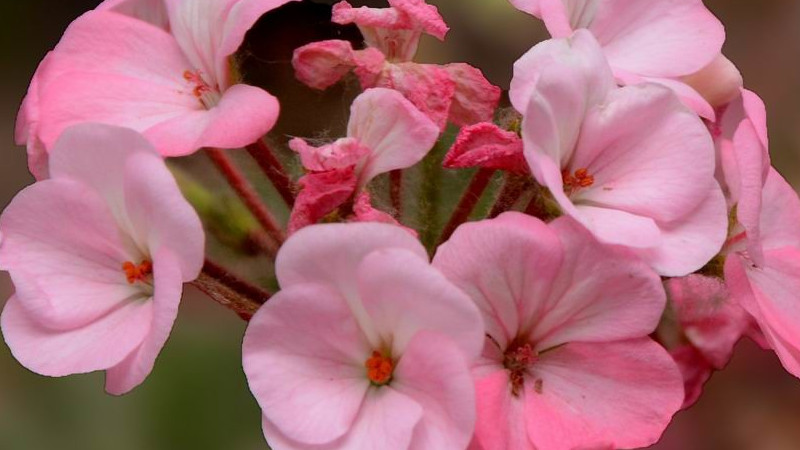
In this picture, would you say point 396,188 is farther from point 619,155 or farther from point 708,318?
point 708,318

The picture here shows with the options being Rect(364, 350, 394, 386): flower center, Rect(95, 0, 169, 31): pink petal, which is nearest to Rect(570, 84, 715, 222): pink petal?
Rect(364, 350, 394, 386): flower center

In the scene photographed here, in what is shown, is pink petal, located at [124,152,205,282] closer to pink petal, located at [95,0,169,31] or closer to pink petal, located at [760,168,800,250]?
pink petal, located at [95,0,169,31]

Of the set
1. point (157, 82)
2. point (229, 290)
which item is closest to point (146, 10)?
point (157, 82)

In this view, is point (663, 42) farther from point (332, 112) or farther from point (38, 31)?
point (38, 31)

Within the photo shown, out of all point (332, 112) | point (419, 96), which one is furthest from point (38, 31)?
point (419, 96)

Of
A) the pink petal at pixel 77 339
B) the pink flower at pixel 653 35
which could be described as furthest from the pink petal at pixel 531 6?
the pink petal at pixel 77 339

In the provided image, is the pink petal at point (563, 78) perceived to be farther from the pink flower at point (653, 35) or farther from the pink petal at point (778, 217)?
the pink petal at point (778, 217)
